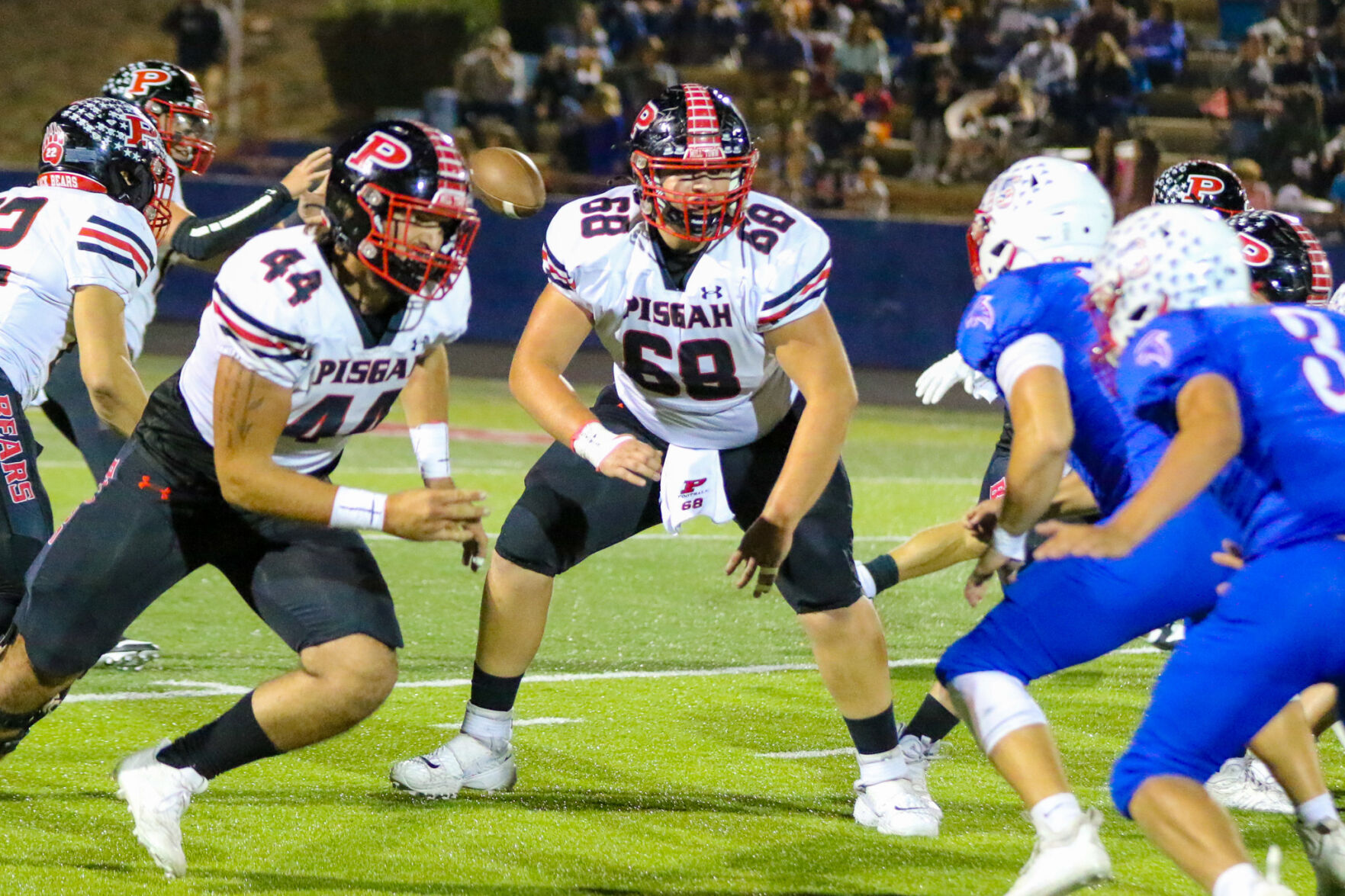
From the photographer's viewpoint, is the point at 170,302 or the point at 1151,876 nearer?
the point at 1151,876

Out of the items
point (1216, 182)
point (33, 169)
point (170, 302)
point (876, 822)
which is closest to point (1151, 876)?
point (876, 822)

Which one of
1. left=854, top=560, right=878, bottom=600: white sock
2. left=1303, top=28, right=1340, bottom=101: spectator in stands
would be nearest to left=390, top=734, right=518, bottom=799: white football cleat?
left=854, top=560, right=878, bottom=600: white sock

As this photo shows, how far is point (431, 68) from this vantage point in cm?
2066

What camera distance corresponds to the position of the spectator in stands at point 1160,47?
54.4ft

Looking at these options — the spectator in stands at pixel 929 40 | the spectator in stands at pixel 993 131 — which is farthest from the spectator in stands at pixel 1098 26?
the spectator in stands at pixel 929 40

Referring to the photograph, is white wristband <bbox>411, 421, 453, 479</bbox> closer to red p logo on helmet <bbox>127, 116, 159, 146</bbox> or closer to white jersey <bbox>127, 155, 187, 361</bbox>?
red p logo on helmet <bbox>127, 116, 159, 146</bbox>

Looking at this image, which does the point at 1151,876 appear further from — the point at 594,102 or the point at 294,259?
the point at 594,102

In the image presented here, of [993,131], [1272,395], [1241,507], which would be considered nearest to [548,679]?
[1241,507]

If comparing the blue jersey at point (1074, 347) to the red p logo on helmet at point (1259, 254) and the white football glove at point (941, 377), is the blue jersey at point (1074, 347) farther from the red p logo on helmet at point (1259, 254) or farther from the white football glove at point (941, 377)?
the white football glove at point (941, 377)

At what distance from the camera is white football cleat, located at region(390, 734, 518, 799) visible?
4211 millimetres

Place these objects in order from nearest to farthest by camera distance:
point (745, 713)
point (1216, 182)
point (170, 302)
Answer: point (745, 713) < point (1216, 182) < point (170, 302)

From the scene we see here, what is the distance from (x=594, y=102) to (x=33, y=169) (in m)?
5.50

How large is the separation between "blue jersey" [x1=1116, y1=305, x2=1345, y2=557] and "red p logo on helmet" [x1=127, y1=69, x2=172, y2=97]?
4329mm

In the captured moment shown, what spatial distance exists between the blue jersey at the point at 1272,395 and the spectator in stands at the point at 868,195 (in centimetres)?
1261
